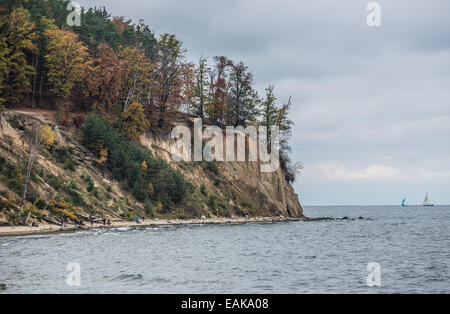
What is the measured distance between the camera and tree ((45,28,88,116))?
6259cm

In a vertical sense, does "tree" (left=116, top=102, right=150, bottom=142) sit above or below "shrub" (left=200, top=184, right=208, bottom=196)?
above

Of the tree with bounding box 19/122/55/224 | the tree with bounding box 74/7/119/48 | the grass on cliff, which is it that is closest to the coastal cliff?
the tree with bounding box 19/122/55/224

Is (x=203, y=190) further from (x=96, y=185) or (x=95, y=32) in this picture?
(x=95, y=32)

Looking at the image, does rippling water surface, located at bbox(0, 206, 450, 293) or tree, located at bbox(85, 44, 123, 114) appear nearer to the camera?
rippling water surface, located at bbox(0, 206, 450, 293)

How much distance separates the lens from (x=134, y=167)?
64375 millimetres

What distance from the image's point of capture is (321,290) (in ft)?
67.4

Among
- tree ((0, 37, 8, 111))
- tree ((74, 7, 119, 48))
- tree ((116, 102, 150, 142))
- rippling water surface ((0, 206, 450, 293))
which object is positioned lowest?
rippling water surface ((0, 206, 450, 293))

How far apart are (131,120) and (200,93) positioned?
19.5m

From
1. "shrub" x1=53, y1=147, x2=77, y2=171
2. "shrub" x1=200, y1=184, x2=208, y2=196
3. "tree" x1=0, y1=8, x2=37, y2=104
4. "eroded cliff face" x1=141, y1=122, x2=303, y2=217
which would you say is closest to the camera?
"shrub" x1=53, y1=147, x2=77, y2=171

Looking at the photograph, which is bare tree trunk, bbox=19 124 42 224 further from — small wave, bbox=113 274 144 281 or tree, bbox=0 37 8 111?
small wave, bbox=113 274 144 281

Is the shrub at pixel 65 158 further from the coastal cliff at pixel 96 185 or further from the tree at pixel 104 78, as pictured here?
the tree at pixel 104 78

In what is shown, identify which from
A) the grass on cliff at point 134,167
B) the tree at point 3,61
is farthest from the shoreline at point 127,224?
the tree at point 3,61

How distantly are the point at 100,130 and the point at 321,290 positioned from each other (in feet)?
160

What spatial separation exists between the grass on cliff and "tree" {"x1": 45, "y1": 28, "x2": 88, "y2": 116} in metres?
5.52
